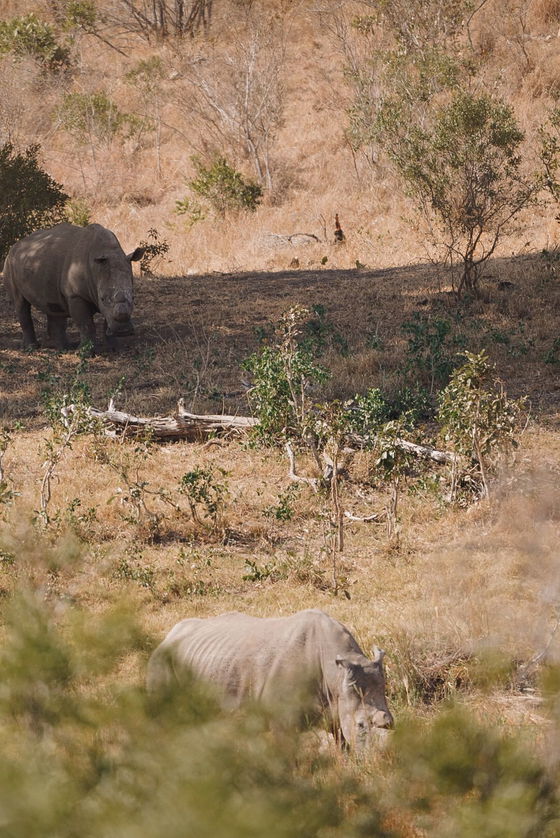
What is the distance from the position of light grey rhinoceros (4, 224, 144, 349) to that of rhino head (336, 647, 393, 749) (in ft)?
30.5

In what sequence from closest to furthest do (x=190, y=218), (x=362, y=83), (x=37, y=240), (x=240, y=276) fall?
(x=37, y=240), (x=240, y=276), (x=190, y=218), (x=362, y=83)

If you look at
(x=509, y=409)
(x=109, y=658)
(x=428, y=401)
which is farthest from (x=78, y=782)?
(x=428, y=401)

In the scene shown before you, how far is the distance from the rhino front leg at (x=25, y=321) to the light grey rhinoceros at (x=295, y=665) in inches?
398

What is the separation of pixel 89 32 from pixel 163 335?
2759cm

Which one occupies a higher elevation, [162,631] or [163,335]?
[163,335]

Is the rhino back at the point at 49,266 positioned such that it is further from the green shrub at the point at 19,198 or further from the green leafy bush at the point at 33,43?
the green leafy bush at the point at 33,43

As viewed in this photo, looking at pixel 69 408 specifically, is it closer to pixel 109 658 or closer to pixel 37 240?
pixel 37 240

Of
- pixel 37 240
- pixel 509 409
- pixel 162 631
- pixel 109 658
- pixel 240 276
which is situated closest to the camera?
pixel 109 658

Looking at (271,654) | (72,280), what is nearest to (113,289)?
(72,280)

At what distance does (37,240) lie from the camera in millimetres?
14445

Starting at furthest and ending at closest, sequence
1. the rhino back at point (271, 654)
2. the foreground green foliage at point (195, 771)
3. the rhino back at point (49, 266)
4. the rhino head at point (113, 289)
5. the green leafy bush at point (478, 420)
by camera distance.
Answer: the rhino back at point (49, 266) < the rhino head at point (113, 289) < the green leafy bush at point (478, 420) < the rhino back at point (271, 654) < the foreground green foliage at point (195, 771)

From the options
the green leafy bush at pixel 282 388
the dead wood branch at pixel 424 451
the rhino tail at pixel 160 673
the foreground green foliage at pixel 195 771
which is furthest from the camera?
the green leafy bush at pixel 282 388

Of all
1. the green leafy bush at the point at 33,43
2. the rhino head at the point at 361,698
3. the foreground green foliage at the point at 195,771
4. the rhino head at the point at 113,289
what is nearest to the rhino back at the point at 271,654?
the rhino head at the point at 361,698

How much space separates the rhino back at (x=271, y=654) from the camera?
4.71 meters
